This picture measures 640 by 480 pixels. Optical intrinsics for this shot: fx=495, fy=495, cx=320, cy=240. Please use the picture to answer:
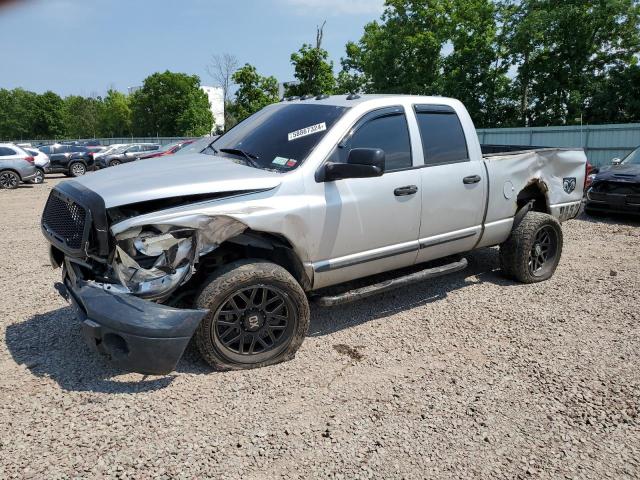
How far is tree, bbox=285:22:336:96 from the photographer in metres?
25.8

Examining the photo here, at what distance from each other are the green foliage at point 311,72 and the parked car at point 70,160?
35.8 feet

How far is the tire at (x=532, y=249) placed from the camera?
205 inches

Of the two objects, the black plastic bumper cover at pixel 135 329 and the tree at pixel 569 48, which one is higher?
the tree at pixel 569 48

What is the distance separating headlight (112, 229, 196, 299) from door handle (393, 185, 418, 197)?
1.72m

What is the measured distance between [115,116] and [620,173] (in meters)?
74.1

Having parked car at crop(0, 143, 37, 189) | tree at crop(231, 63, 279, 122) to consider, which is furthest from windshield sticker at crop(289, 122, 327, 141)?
tree at crop(231, 63, 279, 122)

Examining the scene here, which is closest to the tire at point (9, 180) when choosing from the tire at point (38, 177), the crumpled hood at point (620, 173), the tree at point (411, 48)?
the tire at point (38, 177)

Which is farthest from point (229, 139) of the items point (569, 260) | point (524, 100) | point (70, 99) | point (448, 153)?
point (70, 99)

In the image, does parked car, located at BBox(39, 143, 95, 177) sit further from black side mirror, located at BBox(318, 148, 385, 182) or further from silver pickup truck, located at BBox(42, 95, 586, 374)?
black side mirror, located at BBox(318, 148, 385, 182)

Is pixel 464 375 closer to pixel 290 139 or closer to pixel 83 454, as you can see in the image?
pixel 290 139

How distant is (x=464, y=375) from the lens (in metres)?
3.53

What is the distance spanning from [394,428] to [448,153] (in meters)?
2.57

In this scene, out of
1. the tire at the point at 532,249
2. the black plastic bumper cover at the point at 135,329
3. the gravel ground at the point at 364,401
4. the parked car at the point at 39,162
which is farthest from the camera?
the parked car at the point at 39,162

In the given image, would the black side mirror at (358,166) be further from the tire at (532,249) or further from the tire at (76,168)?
the tire at (76,168)
